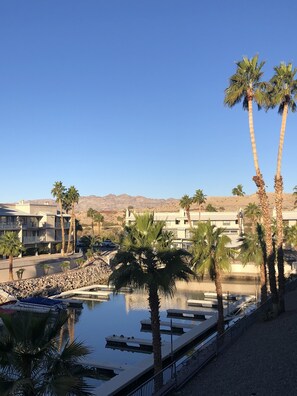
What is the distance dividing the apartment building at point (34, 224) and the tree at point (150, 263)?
5480 cm

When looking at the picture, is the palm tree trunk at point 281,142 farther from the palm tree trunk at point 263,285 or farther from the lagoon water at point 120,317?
the lagoon water at point 120,317

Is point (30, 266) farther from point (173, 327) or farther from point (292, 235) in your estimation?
point (292, 235)

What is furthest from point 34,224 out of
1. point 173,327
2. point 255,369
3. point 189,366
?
point 255,369

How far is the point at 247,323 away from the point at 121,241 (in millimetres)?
11185

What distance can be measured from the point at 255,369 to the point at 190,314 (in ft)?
77.7

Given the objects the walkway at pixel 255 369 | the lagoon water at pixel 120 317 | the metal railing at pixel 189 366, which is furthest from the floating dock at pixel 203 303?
the walkway at pixel 255 369

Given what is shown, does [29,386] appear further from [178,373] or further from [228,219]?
[228,219]

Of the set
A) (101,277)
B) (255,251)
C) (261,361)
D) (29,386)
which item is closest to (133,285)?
(261,361)

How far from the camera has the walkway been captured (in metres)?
13.7

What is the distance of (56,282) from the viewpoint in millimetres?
53812

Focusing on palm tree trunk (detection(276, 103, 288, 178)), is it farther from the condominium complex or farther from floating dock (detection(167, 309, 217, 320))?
the condominium complex

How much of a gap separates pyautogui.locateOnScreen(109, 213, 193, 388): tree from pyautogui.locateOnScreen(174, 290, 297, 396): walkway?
89.1 inches

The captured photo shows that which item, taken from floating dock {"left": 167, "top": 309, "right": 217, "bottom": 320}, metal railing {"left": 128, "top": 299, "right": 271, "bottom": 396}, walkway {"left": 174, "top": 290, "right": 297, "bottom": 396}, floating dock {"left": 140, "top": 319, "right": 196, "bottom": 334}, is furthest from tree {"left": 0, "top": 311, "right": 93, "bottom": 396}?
floating dock {"left": 167, "top": 309, "right": 217, "bottom": 320}

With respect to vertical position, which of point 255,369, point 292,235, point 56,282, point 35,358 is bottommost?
point 56,282
